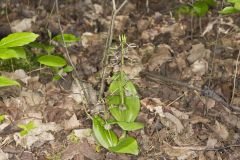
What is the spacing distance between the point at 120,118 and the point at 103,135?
174 millimetres

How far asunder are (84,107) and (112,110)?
0.69ft

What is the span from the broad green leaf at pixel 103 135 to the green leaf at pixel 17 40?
72 centimetres

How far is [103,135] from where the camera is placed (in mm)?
2404

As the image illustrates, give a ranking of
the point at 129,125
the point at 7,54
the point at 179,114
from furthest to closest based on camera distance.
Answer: the point at 179,114 → the point at 129,125 → the point at 7,54

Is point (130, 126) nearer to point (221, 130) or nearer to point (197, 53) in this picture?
point (221, 130)

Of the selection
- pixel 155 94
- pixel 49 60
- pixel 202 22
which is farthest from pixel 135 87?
pixel 202 22

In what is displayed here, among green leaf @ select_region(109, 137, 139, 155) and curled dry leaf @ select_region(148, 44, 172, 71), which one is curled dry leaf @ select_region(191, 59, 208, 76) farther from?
green leaf @ select_region(109, 137, 139, 155)

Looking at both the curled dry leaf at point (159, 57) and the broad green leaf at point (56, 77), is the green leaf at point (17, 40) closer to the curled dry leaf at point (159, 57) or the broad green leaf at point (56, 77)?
the broad green leaf at point (56, 77)

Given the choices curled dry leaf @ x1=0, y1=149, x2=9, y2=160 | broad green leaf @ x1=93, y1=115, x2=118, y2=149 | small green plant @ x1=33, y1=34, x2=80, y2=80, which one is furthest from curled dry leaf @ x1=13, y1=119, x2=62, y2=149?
small green plant @ x1=33, y1=34, x2=80, y2=80

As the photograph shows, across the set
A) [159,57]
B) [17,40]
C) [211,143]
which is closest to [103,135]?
[211,143]

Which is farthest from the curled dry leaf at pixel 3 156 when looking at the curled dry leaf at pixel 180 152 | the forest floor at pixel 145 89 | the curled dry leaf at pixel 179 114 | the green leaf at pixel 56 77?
the curled dry leaf at pixel 179 114

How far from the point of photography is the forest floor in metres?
2.44

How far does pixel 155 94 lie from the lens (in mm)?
2816

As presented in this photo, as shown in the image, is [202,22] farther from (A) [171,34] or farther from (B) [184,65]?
(B) [184,65]
